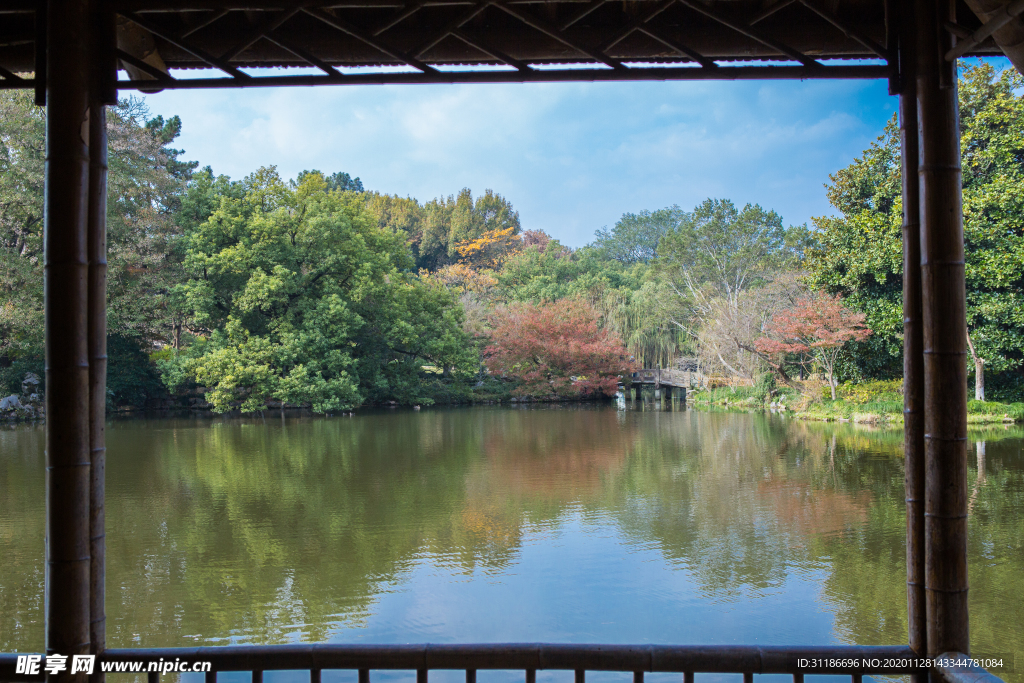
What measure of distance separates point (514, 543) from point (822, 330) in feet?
30.8

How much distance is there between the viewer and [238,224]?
580 inches

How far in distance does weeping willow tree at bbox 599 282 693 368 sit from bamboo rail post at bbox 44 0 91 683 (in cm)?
1792

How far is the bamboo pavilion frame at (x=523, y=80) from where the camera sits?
2.00m

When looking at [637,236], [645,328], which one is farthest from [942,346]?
[637,236]

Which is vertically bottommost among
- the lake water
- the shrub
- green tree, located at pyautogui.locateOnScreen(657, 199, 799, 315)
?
the lake water

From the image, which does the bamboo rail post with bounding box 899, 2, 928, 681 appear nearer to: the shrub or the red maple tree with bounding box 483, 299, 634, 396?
the shrub

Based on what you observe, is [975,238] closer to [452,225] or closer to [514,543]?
[514,543]

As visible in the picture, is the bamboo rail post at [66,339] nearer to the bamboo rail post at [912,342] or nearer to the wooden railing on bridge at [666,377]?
the bamboo rail post at [912,342]

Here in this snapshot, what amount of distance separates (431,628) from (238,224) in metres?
12.5

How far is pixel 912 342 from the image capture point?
2.16 metres

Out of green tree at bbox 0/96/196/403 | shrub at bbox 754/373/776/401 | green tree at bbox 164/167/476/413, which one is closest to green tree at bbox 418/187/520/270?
green tree at bbox 164/167/476/413

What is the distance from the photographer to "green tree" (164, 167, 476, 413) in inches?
554

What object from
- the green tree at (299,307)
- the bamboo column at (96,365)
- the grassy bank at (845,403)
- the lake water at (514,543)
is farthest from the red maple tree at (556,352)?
the bamboo column at (96,365)

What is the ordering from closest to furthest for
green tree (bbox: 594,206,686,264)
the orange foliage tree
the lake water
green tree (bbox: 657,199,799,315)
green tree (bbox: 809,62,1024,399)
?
1. the lake water
2. green tree (bbox: 809,62,1024,399)
3. green tree (bbox: 657,199,799,315)
4. the orange foliage tree
5. green tree (bbox: 594,206,686,264)
